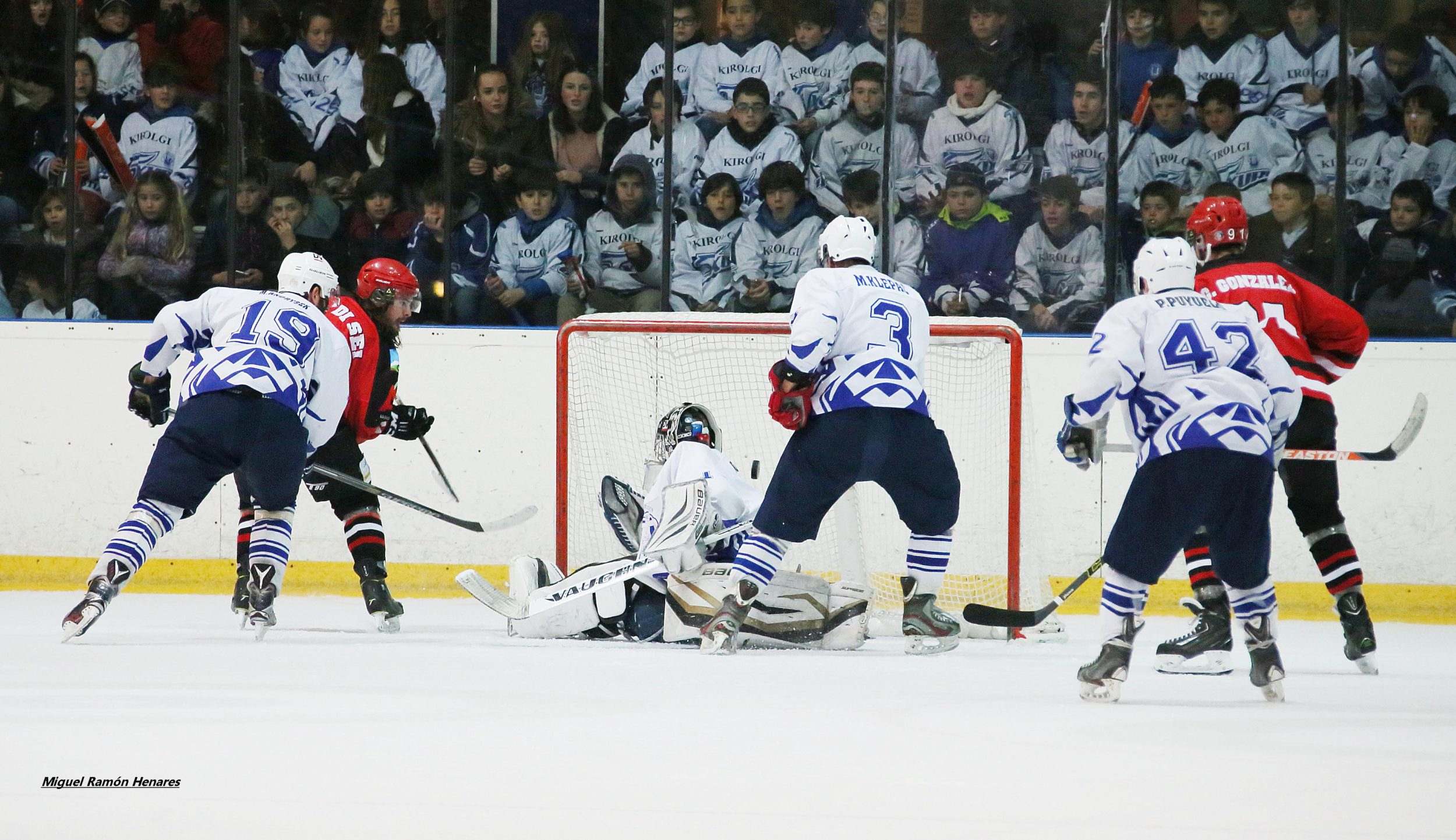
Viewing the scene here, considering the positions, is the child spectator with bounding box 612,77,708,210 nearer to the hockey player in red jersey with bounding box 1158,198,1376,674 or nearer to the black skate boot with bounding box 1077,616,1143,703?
the hockey player in red jersey with bounding box 1158,198,1376,674

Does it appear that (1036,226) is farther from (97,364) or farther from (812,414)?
(97,364)

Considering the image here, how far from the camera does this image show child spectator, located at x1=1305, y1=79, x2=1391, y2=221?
6.03 metres

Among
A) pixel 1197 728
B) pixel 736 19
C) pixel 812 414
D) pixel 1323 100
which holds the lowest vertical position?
pixel 1197 728

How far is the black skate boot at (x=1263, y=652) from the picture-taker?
3262 mm

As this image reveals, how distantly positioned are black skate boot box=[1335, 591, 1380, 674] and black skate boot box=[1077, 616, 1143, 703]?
0.97 metres

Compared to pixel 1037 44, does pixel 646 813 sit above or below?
below

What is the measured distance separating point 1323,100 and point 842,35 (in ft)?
6.18

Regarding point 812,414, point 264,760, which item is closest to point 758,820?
point 264,760

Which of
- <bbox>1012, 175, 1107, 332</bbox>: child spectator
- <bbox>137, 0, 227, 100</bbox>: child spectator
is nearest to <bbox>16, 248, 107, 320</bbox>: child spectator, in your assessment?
<bbox>137, 0, 227, 100</bbox>: child spectator

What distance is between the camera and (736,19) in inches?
259

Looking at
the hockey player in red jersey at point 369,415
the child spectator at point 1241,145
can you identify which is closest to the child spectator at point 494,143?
the hockey player in red jersey at point 369,415

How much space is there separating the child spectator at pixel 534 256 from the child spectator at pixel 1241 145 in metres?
2.53

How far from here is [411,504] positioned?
4.92 metres

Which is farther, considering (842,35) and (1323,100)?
(842,35)
